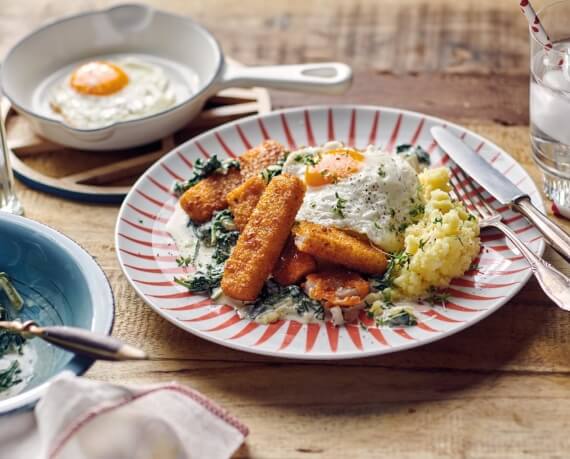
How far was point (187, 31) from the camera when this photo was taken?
4238 millimetres

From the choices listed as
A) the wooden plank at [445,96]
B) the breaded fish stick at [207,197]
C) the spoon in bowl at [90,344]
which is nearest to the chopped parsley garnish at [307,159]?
the breaded fish stick at [207,197]

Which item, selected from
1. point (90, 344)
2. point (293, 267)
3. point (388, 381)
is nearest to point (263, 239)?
point (293, 267)

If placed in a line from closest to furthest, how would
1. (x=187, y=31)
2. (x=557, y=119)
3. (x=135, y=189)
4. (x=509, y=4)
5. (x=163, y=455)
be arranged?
(x=163, y=455), (x=557, y=119), (x=135, y=189), (x=187, y=31), (x=509, y=4)

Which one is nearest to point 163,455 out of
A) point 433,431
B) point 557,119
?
point 433,431

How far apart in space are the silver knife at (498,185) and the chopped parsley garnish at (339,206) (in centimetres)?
56

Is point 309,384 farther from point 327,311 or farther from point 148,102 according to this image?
point 148,102

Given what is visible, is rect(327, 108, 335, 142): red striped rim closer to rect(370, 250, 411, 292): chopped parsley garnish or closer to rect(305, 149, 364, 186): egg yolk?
rect(305, 149, 364, 186): egg yolk

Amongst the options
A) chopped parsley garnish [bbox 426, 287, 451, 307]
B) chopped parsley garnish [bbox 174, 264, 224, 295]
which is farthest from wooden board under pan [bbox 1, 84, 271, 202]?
chopped parsley garnish [bbox 426, 287, 451, 307]

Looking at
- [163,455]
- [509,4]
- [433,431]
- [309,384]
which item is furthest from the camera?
[509,4]

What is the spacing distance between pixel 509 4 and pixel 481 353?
2.91 meters

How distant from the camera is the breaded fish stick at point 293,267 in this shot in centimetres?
277

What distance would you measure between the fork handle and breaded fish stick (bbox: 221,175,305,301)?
2.54ft

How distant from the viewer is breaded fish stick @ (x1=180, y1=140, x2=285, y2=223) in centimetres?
312

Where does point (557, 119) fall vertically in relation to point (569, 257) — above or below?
above
